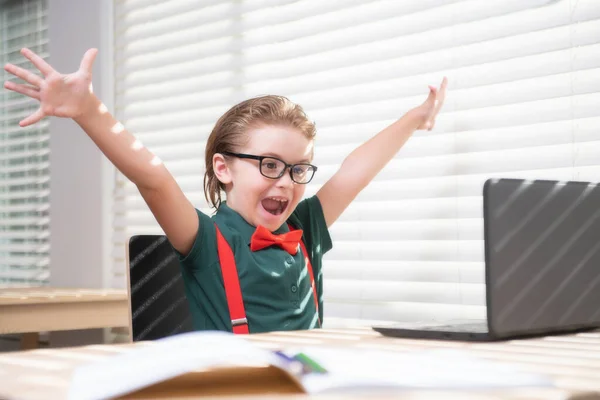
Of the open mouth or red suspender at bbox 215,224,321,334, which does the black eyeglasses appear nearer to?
the open mouth

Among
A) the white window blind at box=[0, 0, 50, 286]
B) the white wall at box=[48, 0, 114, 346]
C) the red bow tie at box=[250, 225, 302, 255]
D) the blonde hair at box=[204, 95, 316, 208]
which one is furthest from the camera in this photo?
the white window blind at box=[0, 0, 50, 286]

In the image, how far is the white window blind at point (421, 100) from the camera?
173 cm

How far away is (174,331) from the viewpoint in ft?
5.07

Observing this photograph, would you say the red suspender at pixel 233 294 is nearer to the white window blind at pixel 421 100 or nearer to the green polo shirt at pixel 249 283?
the green polo shirt at pixel 249 283

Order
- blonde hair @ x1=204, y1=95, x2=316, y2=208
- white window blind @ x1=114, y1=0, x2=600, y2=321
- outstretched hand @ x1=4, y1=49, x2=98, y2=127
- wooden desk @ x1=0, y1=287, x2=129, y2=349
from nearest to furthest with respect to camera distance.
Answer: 1. outstretched hand @ x1=4, y1=49, x2=98, y2=127
2. blonde hair @ x1=204, y1=95, x2=316, y2=208
3. white window blind @ x1=114, y1=0, x2=600, y2=321
4. wooden desk @ x1=0, y1=287, x2=129, y2=349

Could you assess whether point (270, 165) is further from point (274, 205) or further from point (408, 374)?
point (408, 374)

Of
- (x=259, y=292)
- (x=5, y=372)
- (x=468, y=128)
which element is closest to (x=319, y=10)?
(x=468, y=128)

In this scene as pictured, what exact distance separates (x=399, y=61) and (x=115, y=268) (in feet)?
4.67

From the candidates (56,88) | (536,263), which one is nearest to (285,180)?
(56,88)

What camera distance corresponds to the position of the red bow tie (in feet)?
4.93

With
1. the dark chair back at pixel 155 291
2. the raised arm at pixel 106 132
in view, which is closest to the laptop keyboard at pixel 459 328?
the raised arm at pixel 106 132

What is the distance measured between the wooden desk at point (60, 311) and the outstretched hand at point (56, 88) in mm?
1110

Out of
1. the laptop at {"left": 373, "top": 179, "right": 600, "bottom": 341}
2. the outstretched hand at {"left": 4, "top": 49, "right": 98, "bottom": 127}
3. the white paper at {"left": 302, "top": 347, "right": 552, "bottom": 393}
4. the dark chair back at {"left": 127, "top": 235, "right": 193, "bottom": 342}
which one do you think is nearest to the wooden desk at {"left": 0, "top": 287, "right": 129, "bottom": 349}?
the dark chair back at {"left": 127, "top": 235, "right": 193, "bottom": 342}

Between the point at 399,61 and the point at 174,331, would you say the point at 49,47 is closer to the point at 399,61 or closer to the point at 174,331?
the point at 399,61
